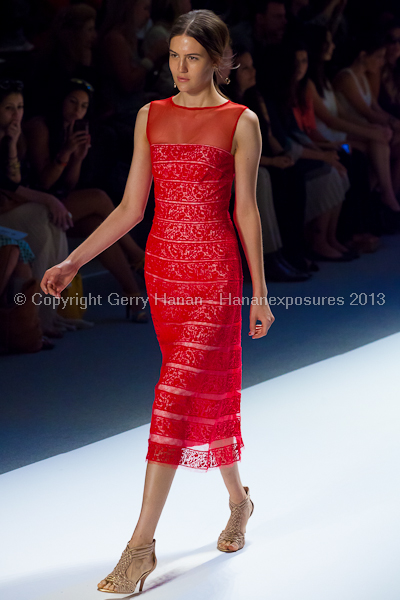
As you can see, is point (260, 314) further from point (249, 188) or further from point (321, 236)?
point (321, 236)

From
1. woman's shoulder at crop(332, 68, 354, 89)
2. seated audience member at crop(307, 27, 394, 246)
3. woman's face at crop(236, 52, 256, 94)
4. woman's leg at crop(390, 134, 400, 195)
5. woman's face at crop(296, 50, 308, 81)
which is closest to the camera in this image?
woman's face at crop(236, 52, 256, 94)

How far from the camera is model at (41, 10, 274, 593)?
2.20 metres

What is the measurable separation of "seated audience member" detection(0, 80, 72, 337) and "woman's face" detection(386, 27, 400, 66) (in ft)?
16.5

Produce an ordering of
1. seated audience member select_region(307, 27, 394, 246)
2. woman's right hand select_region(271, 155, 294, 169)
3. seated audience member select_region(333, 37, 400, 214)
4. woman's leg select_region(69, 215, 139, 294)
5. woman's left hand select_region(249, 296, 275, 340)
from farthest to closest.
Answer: seated audience member select_region(333, 37, 400, 214) → seated audience member select_region(307, 27, 394, 246) → woman's right hand select_region(271, 155, 294, 169) → woman's leg select_region(69, 215, 139, 294) → woman's left hand select_region(249, 296, 275, 340)

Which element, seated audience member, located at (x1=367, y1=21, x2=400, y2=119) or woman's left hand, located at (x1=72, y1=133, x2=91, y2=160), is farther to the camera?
seated audience member, located at (x1=367, y1=21, x2=400, y2=119)

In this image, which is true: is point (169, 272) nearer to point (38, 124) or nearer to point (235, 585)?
point (235, 585)

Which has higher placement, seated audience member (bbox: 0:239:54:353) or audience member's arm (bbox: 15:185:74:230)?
audience member's arm (bbox: 15:185:74:230)

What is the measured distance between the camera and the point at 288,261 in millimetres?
6781

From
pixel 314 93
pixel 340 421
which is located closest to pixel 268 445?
pixel 340 421

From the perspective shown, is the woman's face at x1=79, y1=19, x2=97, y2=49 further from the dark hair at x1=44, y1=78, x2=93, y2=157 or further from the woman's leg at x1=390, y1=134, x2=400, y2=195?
the woman's leg at x1=390, y1=134, x2=400, y2=195

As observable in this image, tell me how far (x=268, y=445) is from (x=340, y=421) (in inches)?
17.2

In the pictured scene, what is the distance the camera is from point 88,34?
4.95 m

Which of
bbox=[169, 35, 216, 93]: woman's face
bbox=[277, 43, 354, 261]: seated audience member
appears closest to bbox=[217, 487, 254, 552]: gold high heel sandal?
bbox=[169, 35, 216, 93]: woman's face

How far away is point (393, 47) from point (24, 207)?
537 cm
